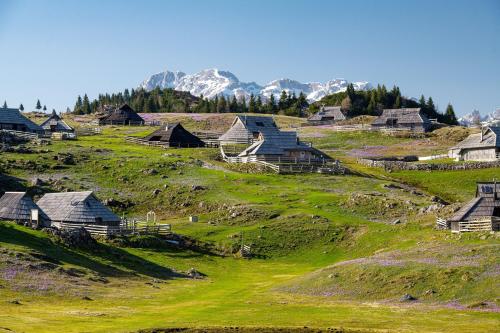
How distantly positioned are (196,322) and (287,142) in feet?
254

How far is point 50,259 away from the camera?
68.9 metres

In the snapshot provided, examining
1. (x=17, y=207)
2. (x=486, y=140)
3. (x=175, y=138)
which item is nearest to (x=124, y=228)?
(x=17, y=207)

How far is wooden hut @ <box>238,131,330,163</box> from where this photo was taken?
125 m

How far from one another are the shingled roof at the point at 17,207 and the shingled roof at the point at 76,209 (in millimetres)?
1874

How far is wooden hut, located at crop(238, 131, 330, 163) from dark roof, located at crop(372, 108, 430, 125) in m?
45.7

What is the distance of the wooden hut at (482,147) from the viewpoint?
125438 millimetres

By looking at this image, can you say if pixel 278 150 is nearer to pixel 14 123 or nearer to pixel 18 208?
pixel 14 123

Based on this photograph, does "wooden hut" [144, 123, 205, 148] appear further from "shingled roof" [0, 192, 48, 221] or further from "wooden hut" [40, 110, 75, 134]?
"shingled roof" [0, 192, 48, 221]

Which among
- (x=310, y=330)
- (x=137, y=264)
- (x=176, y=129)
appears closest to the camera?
(x=310, y=330)

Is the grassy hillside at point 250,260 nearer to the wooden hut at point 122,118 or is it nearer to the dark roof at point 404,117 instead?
the dark roof at point 404,117

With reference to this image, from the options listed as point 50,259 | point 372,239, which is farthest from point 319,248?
point 50,259

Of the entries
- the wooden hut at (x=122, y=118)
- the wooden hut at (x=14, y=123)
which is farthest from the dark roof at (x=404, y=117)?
the wooden hut at (x=14, y=123)

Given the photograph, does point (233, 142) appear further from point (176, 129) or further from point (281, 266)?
point (281, 266)

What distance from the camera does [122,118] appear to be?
18888 centimetres
